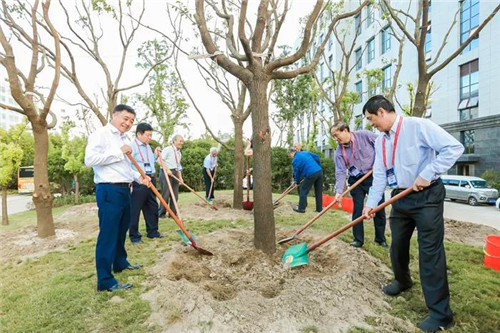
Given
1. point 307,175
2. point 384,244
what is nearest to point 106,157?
point 384,244

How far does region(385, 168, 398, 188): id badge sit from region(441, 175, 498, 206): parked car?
13495 mm

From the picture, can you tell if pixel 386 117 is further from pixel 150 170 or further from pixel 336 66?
pixel 336 66

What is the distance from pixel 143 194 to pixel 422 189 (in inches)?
158

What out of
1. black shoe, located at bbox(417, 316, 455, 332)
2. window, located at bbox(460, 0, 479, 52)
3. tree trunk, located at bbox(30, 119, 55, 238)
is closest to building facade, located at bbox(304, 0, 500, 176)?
window, located at bbox(460, 0, 479, 52)

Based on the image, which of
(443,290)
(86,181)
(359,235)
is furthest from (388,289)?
(86,181)

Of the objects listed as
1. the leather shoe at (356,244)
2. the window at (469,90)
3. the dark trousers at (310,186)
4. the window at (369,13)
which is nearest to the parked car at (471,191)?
the window at (469,90)

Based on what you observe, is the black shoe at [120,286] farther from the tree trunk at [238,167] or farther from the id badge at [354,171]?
the tree trunk at [238,167]

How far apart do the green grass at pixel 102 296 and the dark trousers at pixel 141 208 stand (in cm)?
44

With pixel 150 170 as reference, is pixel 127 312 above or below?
below

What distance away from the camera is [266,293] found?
298 cm

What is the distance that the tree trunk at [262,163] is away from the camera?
3.87 m

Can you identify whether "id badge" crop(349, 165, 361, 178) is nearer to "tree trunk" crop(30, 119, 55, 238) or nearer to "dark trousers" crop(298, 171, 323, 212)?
"dark trousers" crop(298, 171, 323, 212)

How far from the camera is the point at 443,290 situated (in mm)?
2389

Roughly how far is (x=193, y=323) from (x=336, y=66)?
3284cm
